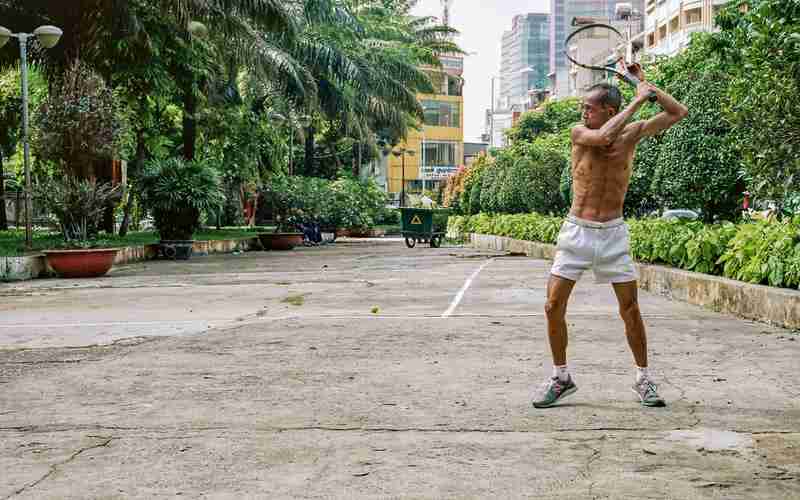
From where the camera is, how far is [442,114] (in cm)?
9300

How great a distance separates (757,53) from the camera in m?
9.05

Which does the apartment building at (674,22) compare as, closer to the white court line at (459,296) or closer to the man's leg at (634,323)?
the white court line at (459,296)

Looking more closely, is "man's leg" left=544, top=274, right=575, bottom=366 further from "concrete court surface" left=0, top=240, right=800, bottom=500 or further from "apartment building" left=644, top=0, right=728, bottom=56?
"apartment building" left=644, top=0, right=728, bottom=56

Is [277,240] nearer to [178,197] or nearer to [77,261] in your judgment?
[178,197]

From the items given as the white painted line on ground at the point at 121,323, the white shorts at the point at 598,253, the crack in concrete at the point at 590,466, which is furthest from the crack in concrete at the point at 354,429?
the white painted line on ground at the point at 121,323

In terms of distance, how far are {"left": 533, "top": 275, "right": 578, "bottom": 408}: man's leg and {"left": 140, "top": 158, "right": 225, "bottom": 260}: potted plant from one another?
17667 mm

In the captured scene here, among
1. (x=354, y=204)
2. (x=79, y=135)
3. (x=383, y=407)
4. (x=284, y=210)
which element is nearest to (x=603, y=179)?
(x=383, y=407)

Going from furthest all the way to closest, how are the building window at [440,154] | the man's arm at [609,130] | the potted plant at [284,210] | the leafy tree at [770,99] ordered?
the building window at [440,154] < the potted plant at [284,210] < the leafy tree at [770,99] < the man's arm at [609,130]

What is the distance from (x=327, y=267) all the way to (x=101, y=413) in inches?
524

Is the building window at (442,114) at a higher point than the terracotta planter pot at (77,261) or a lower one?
higher

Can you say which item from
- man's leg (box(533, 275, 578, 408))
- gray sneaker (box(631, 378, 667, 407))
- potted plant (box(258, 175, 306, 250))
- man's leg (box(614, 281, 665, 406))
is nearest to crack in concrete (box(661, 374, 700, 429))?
gray sneaker (box(631, 378, 667, 407))

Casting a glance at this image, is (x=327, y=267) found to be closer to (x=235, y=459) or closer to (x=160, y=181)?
(x=160, y=181)

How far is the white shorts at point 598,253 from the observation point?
547cm

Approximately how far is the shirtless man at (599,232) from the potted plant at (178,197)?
17682mm
